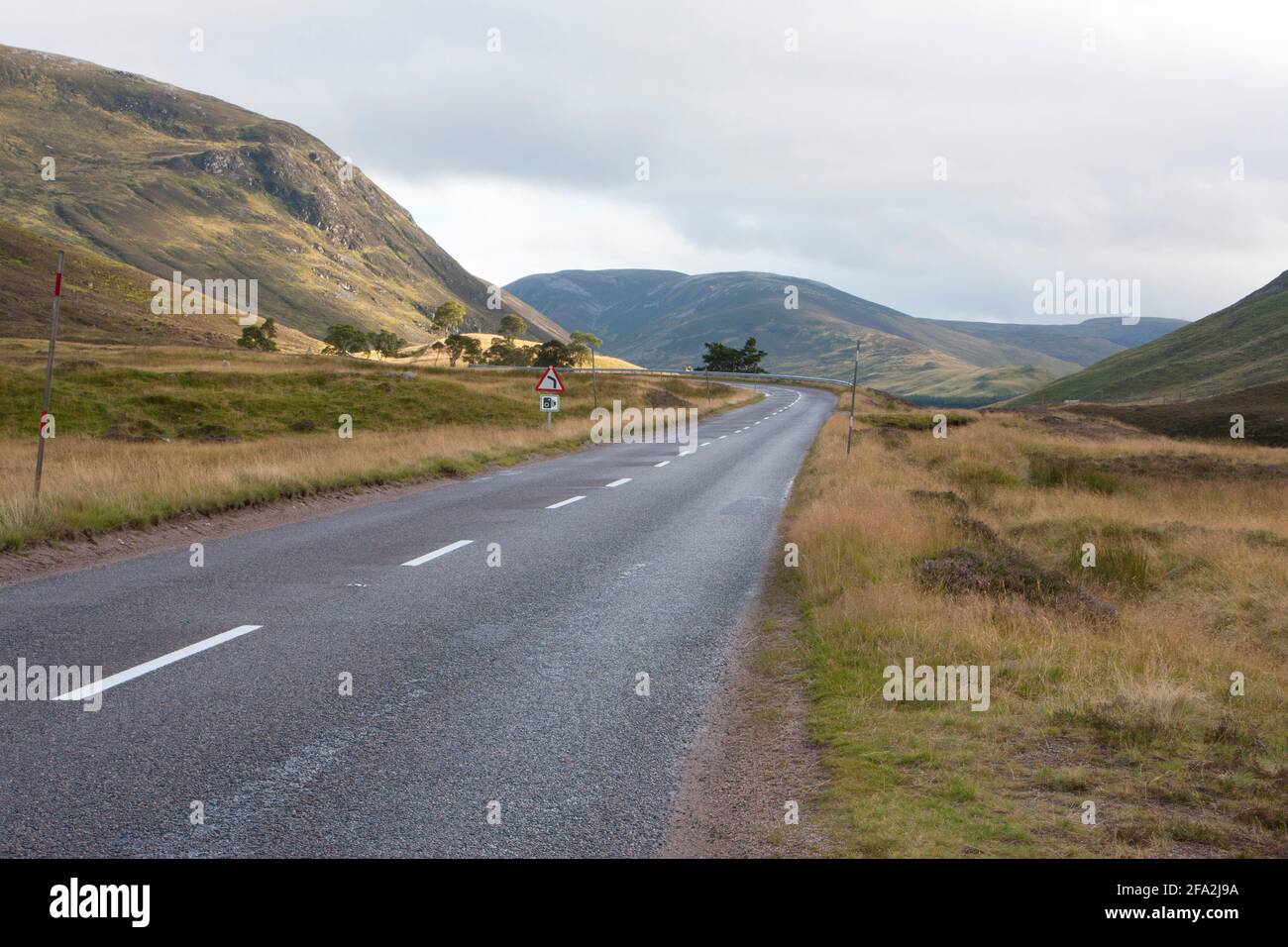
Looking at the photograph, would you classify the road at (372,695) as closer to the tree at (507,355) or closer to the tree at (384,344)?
the tree at (507,355)

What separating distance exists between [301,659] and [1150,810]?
5166 mm

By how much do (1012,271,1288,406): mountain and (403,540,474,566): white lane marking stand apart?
98.7m

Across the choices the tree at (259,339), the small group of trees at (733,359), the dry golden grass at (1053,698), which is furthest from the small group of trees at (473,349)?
the dry golden grass at (1053,698)

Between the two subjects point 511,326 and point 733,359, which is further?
point 511,326

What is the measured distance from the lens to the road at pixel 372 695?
3859mm

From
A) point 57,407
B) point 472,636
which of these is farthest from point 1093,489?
point 57,407

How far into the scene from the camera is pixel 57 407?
3631 centimetres

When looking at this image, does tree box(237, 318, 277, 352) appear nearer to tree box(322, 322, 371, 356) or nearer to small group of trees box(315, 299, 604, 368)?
small group of trees box(315, 299, 604, 368)

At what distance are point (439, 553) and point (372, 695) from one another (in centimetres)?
531

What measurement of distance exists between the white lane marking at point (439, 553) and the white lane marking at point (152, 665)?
10.2 feet

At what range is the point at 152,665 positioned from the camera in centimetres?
601

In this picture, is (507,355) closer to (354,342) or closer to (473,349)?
(473,349)

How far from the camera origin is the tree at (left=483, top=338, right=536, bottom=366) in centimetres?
11338

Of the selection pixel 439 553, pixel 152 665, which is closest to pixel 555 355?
pixel 439 553
